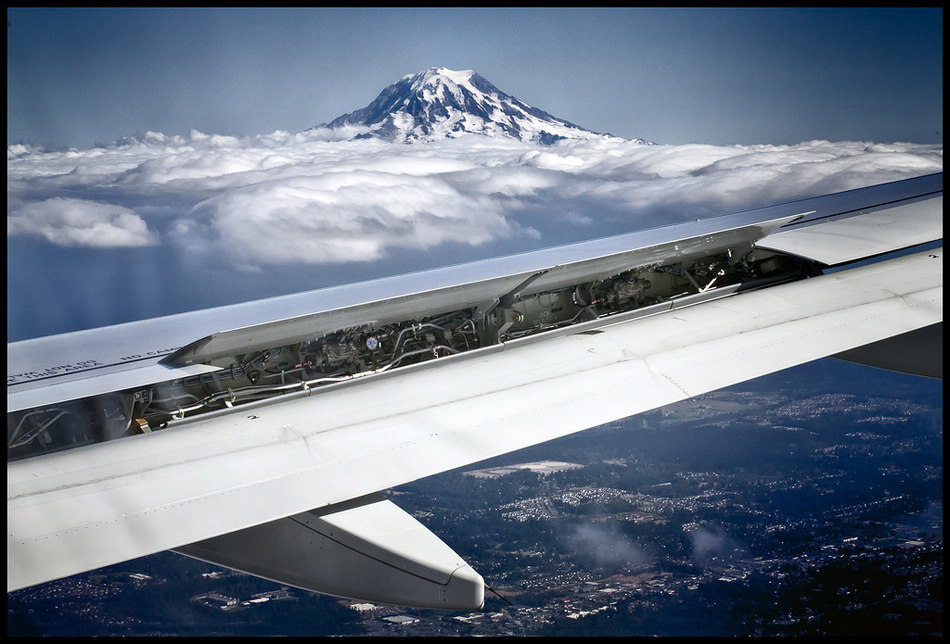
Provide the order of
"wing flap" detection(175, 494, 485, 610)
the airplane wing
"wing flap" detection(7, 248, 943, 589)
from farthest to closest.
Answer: "wing flap" detection(175, 494, 485, 610) → the airplane wing → "wing flap" detection(7, 248, 943, 589)

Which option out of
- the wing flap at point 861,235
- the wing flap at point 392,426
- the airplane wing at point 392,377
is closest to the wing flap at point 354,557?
the airplane wing at point 392,377

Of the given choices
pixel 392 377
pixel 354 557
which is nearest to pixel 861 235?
pixel 392 377

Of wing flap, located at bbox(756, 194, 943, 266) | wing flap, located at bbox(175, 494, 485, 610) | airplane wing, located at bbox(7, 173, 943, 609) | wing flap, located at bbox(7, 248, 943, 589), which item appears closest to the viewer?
wing flap, located at bbox(7, 248, 943, 589)

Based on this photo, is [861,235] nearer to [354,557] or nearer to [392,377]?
[392,377]

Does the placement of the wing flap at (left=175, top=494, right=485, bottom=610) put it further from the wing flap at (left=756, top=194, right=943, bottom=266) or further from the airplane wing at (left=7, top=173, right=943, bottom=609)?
the wing flap at (left=756, top=194, right=943, bottom=266)

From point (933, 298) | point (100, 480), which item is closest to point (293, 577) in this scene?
point (100, 480)

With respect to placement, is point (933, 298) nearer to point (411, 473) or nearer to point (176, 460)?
point (411, 473)

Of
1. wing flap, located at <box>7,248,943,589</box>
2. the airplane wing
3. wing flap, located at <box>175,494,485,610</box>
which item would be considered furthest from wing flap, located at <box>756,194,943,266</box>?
wing flap, located at <box>175,494,485,610</box>
